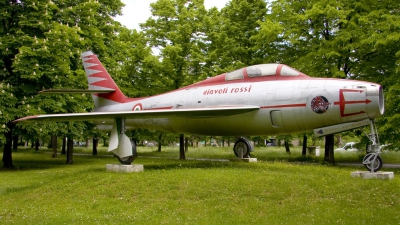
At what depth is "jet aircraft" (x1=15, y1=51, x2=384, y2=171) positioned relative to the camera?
11.3 metres

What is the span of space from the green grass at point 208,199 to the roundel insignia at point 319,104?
2067 mm

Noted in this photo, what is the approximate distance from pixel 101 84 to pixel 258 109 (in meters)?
8.41

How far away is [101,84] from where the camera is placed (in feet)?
58.7

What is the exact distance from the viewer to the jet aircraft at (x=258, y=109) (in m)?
11.3

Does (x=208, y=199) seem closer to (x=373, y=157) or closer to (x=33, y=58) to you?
(x=373, y=157)

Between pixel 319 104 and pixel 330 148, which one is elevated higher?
pixel 319 104

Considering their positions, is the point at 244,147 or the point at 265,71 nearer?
the point at 265,71

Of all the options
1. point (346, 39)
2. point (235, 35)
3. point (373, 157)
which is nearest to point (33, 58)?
point (235, 35)

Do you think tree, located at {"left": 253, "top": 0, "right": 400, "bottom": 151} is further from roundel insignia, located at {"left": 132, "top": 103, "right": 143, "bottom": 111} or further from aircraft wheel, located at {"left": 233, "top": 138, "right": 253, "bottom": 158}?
roundel insignia, located at {"left": 132, "top": 103, "right": 143, "bottom": 111}

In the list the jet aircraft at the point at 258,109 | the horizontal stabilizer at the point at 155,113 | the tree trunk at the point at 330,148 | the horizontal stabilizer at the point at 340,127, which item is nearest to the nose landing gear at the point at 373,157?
the jet aircraft at the point at 258,109

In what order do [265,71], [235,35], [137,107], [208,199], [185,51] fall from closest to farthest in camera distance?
[208,199] < [265,71] < [137,107] < [185,51] < [235,35]

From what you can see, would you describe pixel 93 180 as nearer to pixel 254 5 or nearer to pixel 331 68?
pixel 331 68

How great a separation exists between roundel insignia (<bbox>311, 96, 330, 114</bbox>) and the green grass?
2.07 m

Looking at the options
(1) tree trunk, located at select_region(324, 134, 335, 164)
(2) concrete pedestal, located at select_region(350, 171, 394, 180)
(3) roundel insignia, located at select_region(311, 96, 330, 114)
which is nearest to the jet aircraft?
(3) roundel insignia, located at select_region(311, 96, 330, 114)
